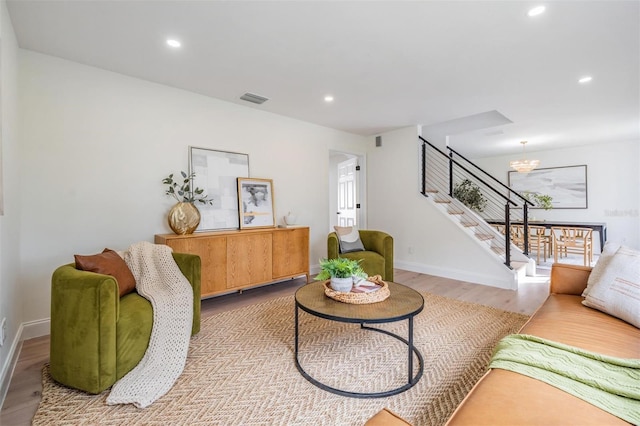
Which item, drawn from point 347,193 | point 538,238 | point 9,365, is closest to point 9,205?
point 9,365

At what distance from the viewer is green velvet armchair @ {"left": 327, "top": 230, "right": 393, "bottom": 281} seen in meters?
3.71

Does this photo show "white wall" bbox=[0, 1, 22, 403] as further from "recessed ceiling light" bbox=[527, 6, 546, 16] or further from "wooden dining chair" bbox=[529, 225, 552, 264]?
"wooden dining chair" bbox=[529, 225, 552, 264]

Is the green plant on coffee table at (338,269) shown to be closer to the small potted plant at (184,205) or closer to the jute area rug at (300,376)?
the jute area rug at (300,376)

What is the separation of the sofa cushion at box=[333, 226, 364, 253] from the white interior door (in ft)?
5.55

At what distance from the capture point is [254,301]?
3.41 meters

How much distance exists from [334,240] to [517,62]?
2.65 metres

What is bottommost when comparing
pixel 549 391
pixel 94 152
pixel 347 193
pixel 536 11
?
pixel 549 391

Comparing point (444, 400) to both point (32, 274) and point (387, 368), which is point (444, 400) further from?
point (32, 274)

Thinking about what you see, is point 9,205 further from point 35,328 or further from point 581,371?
point 581,371

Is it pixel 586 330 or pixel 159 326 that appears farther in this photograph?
pixel 159 326

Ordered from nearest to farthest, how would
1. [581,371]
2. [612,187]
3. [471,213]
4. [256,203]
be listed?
[581,371]
[256,203]
[471,213]
[612,187]

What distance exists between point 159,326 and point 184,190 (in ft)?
5.65

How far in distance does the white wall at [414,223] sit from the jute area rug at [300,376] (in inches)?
55.9

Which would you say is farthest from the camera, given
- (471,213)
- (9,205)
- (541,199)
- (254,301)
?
(541,199)
